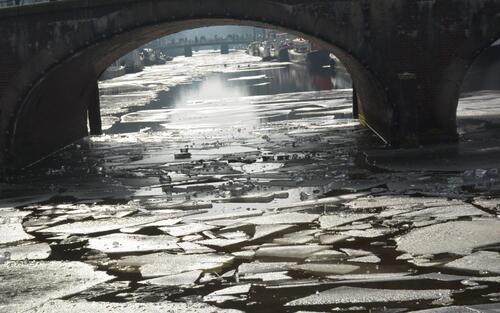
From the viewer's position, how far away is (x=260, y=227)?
12.1 m

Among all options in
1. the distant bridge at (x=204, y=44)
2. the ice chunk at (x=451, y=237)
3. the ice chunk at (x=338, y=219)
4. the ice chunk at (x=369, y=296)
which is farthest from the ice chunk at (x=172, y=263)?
the distant bridge at (x=204, y=44)

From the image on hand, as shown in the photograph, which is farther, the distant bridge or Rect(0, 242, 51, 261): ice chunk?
the distant bridge

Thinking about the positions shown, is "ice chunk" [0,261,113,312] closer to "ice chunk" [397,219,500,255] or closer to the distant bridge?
"ice chunk" [397,219,500,255]

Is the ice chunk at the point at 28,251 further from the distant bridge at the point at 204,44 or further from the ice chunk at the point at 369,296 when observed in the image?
the distant bridge at the point at 204,44

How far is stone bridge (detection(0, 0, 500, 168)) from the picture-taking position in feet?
63.5

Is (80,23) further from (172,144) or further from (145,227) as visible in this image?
(145,227)

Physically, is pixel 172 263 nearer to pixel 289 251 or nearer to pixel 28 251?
pixel 289 251

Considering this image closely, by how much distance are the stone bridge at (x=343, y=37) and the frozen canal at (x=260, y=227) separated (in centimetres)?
110

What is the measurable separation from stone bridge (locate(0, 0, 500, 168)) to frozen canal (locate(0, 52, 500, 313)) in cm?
110

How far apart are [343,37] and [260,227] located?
8.50 metres

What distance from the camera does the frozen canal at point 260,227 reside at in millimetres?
8984

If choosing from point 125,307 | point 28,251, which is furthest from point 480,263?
point 28,251

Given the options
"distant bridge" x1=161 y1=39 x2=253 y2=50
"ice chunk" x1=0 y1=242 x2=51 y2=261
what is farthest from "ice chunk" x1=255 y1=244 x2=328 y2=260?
"distant bridge" x1=161 y1=39 x2=253 y2=50

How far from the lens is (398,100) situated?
19.6 metres
